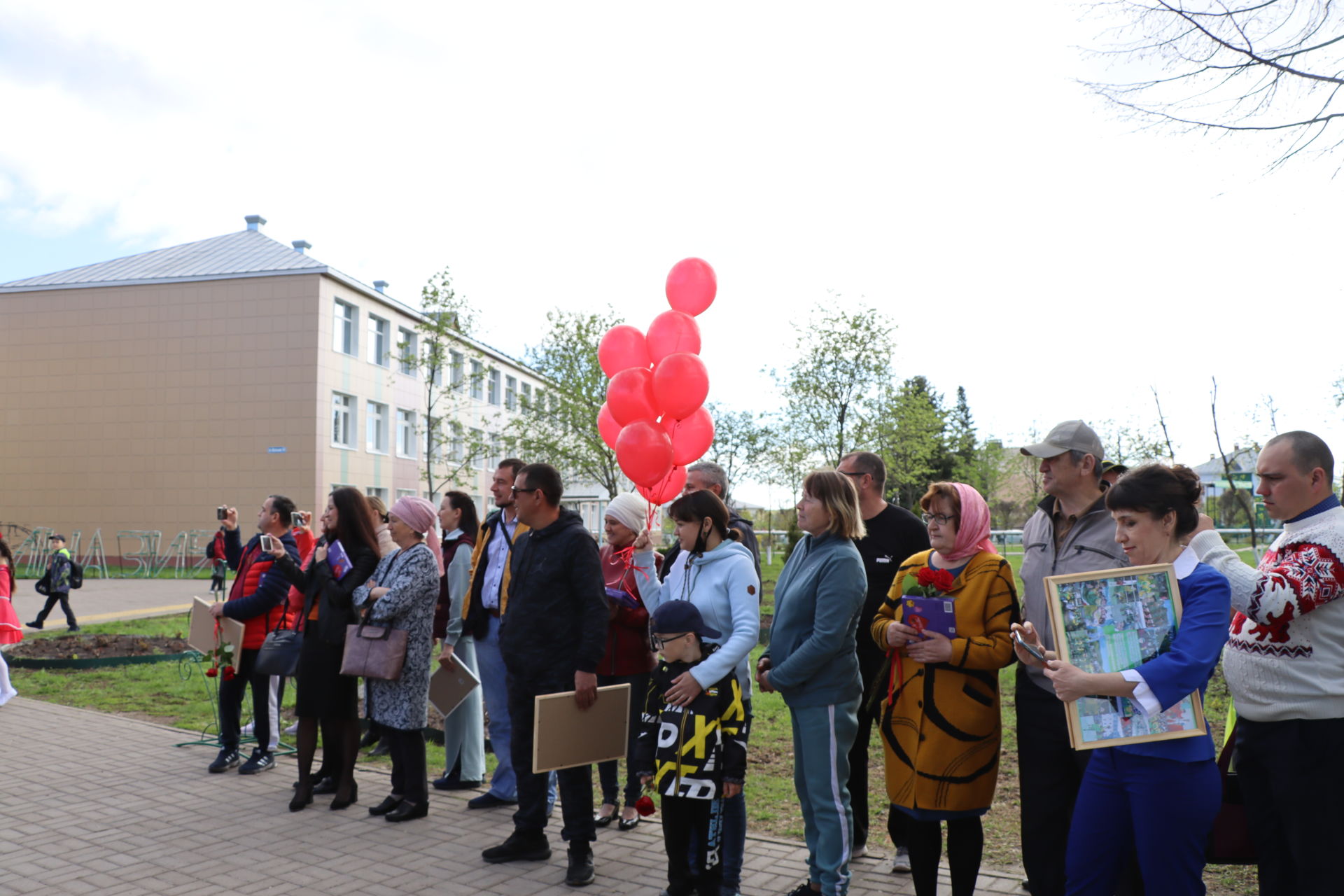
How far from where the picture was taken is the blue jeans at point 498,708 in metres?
6.15

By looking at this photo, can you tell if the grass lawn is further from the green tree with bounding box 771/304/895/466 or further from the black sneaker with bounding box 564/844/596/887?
the green tree with bounding box 771/304/895/466

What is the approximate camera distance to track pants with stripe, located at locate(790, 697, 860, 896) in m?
4.20

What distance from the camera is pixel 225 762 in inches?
278

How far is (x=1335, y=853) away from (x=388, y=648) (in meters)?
4.60

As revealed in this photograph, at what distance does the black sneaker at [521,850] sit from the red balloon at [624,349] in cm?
370

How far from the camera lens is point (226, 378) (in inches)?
1359

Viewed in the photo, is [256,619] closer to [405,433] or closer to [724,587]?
[724,587]

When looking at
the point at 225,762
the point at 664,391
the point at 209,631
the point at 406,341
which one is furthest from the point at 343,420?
the point at 664,391

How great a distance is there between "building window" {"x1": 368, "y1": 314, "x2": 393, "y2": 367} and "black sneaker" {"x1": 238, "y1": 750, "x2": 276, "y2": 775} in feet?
107

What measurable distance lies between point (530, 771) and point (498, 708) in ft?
4.10

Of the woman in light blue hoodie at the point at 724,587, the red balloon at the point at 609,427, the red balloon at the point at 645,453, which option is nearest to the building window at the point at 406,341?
the red balloon at the point at 609,427

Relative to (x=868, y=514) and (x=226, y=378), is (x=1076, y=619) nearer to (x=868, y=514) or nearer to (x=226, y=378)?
(x=868, y=514)

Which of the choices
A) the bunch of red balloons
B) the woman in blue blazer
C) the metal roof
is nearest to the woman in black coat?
the bunch of red balloons

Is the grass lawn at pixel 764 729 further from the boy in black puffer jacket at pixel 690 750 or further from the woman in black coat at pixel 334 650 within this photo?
the boy in black puffer jacket at pixel 690 750
